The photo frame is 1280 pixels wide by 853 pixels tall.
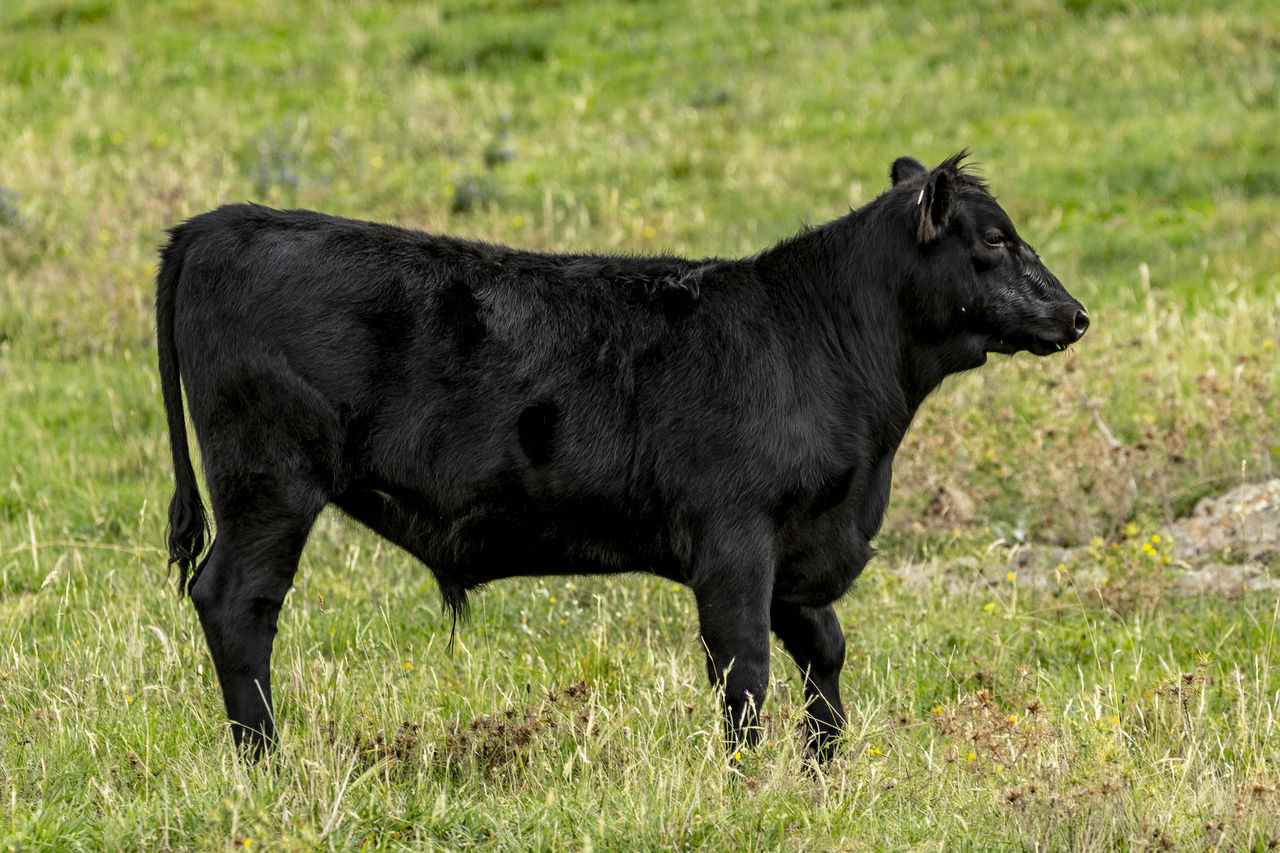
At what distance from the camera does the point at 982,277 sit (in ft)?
16.1

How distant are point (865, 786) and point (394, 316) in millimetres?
2076

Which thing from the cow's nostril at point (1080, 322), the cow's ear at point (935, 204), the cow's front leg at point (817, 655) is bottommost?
the cow's front leg at point (817, 655)

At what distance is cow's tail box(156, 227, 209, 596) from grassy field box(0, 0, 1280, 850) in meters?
0.58

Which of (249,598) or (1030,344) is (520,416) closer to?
(249,598)

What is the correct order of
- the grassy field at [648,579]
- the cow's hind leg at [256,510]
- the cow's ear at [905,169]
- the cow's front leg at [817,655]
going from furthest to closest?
the cow's ear at [905,169]
the cow's front leg at [817,655]
the cow's hind leg at [256,510]
the grassy field at [648,579]

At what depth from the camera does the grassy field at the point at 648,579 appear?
159 inches

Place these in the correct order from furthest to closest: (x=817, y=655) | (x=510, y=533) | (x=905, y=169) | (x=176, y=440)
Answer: (x=905, y=169), (x=817, y=655), (x=176, y=440), (x=510, y=533)

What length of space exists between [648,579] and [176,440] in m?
2.44

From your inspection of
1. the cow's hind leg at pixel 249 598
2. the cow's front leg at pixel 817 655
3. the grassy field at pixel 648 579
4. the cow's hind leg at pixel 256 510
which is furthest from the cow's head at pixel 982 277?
the cow's hind leg at pixel 249 598

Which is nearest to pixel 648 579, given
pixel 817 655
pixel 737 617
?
pixel 817 655

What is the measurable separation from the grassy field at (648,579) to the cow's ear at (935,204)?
5.16 feet

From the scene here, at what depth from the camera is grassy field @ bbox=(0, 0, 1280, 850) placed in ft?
13.3

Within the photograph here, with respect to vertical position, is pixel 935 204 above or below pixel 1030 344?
above

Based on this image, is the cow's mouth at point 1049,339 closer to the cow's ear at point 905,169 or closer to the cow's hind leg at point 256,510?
the cow's ear at point 905,169
